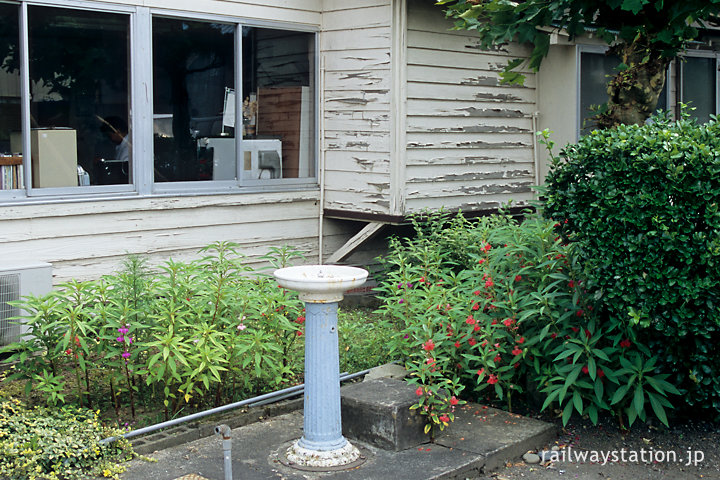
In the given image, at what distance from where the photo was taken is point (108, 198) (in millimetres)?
7656

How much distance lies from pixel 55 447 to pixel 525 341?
2962 millimetres

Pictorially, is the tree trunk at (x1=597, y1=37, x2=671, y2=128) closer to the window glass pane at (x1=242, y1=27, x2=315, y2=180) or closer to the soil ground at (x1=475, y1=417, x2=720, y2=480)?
the soil ground at (x1=475, y1=417, x2=720, y2=480)

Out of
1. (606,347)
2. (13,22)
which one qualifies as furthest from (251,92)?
(606,347)

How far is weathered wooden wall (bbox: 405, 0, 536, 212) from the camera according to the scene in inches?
347

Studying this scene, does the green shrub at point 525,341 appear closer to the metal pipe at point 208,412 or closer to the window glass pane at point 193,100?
the metal pipe at point 208,412

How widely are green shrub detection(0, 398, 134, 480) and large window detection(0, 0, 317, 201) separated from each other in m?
2.94

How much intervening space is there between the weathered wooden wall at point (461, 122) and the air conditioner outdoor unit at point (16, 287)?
3772mm

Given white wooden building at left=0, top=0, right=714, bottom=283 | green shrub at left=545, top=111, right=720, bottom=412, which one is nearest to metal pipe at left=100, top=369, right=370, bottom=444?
green shrub at left=545, top=111, right=720, bottom=412

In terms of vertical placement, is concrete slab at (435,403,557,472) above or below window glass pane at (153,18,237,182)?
below

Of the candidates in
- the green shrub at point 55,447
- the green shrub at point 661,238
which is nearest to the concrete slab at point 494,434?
the green shrub at point 661,238

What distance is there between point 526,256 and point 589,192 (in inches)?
32.9

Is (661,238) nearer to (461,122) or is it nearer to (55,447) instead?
(55,447)

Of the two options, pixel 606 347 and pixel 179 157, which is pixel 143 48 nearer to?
pixel 179 157

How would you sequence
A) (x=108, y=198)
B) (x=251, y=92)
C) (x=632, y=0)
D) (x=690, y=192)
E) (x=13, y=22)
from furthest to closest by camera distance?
1. (x=251, y=92)
2. (x=108, y=198)
3. (x=13, y=22)
4. (x=632, y=0)
5. (x=690, y=192)
